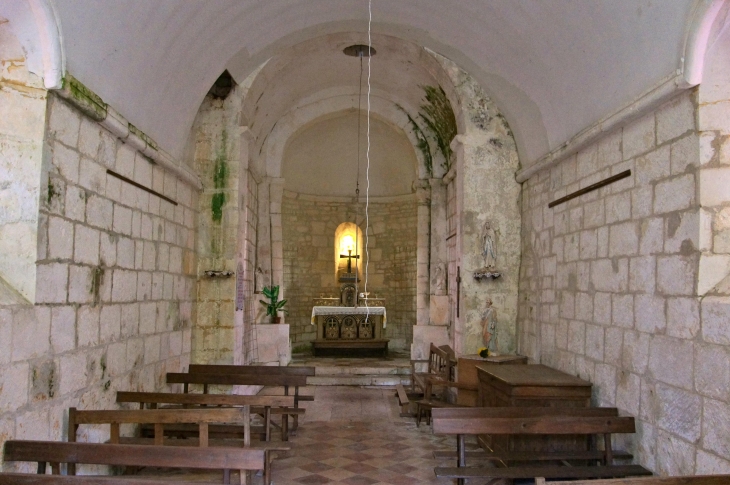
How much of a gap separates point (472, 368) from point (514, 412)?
250 cm

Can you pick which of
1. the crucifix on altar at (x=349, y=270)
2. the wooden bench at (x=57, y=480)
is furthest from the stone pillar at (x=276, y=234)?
the wooden bench at (x=57, y=480)

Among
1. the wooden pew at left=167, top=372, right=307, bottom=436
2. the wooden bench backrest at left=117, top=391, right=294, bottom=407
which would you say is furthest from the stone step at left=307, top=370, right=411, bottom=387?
the wooden bench backrest at left=117, top=391, right=294, bottom=407

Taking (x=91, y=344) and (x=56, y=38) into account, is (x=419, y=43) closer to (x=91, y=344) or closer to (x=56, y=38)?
(x=56, y=38)

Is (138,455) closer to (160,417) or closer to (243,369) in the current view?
(160,417)

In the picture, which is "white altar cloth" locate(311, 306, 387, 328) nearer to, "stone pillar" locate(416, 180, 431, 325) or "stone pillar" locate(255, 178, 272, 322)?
"stone pillar" locate(416, 180, 431, 325)

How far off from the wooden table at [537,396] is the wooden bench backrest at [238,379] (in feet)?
6.51

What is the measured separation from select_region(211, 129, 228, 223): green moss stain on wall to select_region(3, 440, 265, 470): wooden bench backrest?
4.80 m

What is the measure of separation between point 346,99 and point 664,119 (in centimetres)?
789

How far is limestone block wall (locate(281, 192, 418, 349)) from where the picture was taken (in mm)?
13281

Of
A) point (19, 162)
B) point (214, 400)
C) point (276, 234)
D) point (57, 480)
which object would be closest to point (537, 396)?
point (214, 400)

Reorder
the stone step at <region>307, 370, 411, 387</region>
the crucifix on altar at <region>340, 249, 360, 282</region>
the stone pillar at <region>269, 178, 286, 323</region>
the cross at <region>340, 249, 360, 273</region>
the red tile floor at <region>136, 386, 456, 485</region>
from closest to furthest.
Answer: the red tile floor at <region>136, 386, 456, 485</region>
the stone step at <region>307, 370, 411, 387</region>
the stone pillar at <region>269, 178, 286, 323</region>
the crucifix on altar at <region>340, 249, 360, 282</region>
the cross at <region>340, 249, 360, 273</region>

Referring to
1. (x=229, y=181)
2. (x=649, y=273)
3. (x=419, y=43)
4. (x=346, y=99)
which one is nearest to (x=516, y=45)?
(x=419, y=43)

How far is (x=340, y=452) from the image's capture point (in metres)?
5.74

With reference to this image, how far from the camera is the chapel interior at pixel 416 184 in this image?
3.73m
